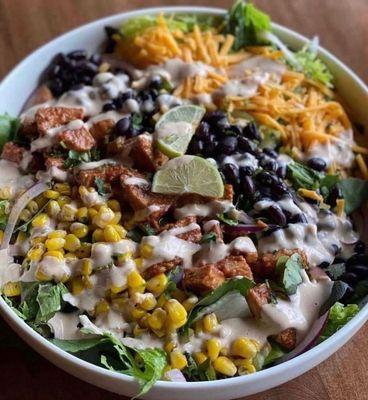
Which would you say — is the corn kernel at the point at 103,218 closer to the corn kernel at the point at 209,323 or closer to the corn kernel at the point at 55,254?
the corn kernel at the point at 55,254

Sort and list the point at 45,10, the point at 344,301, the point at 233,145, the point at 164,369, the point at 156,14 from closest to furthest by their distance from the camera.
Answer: the point at 164,369, the point at 344,301, the point at 233,145, the point at 156,14, the point at 45,10

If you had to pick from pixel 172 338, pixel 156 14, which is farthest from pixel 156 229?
pixel 156 14

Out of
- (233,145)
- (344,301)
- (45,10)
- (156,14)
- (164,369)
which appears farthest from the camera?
(45,10)

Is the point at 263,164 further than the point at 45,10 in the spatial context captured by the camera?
No

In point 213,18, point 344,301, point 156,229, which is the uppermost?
point 213,18

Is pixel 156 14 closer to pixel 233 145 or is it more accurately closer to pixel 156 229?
pixel 233 145

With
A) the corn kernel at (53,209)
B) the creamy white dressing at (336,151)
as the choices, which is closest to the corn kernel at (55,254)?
the corn kernel at (53,209)

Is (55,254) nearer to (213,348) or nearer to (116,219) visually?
(116,219)

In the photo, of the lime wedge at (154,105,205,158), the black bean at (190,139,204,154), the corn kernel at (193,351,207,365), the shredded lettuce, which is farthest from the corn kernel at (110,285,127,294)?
the shredded lettuce

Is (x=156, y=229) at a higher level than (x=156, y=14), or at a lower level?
lower
